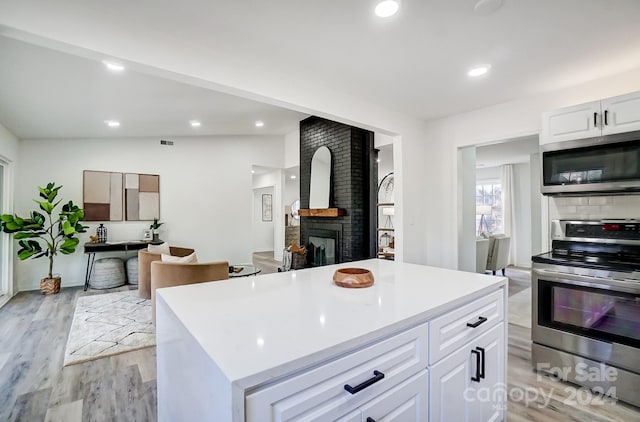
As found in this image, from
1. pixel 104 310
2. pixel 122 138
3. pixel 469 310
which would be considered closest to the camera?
pixel 469 310

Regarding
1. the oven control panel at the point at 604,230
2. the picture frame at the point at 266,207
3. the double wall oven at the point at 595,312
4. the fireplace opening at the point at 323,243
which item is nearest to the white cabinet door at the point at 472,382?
the double wall oven at the point at 595,312

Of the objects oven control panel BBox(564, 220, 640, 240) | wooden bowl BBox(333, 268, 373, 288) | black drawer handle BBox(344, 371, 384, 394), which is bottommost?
black drawer handle BBox(344, 371, 384, 394)

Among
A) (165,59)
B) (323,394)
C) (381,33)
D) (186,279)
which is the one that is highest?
(381,33)

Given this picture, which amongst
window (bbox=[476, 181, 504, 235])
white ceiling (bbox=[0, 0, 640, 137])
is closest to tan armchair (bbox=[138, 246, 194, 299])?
white ceiling (bbox=[0, 0, 640, 137])

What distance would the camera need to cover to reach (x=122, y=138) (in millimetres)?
5426

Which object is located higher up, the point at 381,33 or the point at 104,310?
the point at 381,33

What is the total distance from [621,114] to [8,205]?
722 cm

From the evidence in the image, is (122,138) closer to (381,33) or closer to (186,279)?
(186,279)

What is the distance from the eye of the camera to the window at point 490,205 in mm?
7816

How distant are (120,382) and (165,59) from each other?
2.37 m

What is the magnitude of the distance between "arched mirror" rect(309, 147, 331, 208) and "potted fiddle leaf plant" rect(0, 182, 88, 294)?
366cm

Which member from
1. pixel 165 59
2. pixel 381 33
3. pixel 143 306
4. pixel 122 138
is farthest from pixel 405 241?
pixel 122 138

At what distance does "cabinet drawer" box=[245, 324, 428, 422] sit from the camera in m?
0.70

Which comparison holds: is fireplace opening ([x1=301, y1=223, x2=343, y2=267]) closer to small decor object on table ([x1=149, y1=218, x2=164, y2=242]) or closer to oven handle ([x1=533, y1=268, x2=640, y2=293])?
small decor object on table ([x1=149, y1=218, x2=164, y2=242])
